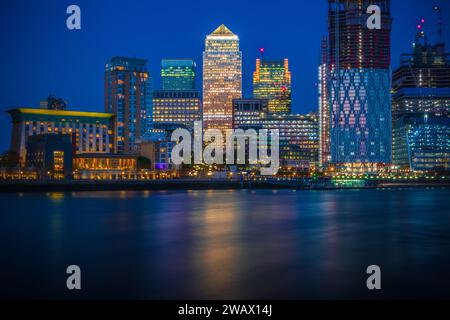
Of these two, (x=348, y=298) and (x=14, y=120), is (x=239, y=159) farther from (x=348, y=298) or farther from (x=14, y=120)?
(x=348, y=298)

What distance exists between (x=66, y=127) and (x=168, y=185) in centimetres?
6234

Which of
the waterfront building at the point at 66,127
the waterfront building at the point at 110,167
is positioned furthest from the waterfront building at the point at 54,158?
the waterfront building at the point at 66,127

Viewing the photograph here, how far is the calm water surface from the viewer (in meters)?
22.8

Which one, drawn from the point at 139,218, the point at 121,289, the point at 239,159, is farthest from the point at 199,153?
the point at 121,289

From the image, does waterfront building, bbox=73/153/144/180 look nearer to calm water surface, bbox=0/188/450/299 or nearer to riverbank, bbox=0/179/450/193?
riverbank, bbox=0/179/450/193

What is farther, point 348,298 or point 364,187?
point 364,187

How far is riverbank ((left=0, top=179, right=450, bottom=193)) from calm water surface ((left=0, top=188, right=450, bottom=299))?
5910 cm

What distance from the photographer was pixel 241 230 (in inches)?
1724

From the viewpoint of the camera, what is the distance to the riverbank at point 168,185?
11188 cm

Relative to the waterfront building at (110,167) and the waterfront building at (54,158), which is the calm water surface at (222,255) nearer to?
the waterfront building at (54,158)

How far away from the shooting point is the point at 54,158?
130500mm

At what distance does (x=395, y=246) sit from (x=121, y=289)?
19.8m

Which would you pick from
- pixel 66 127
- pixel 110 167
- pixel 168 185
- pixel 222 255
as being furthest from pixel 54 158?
pixel 222 255

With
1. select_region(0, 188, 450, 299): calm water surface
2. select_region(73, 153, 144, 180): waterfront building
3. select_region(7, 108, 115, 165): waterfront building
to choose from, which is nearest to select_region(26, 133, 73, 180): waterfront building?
select_region(73, 153, 144, 180): waterfront building
